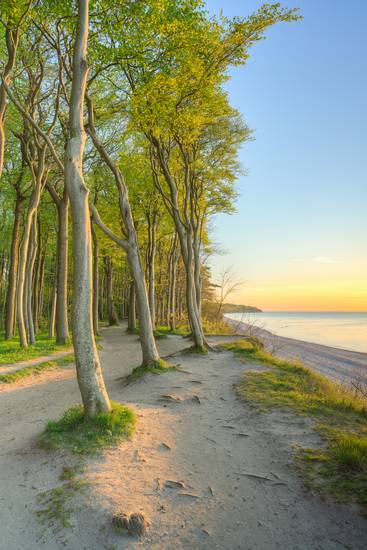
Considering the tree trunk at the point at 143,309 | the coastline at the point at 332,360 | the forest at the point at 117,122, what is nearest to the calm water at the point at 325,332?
the coastline at the point at 332,360

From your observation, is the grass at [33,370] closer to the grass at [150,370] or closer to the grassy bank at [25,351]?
the grassy bank at [25,351]

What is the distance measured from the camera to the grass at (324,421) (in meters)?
4.59

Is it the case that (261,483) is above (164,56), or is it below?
below

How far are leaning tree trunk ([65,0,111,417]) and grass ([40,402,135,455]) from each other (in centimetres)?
20

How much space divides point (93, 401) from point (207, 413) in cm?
270

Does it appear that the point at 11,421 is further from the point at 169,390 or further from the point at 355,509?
the point at 355,509

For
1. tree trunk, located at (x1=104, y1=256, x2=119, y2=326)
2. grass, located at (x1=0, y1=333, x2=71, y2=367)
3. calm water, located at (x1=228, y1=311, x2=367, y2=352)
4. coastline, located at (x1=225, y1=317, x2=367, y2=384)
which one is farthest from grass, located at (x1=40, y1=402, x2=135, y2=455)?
tree trunk, located at (x1=104, y1=256, x2=119, y2=326)

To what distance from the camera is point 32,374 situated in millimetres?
11797

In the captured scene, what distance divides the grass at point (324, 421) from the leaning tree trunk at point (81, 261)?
11.2 feet

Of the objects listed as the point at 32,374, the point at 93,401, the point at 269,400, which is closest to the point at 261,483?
the point at 93,401

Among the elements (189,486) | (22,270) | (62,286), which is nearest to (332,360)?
(62,286)

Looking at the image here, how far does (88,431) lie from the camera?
18.8ft

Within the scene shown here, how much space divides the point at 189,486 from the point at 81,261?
3805mm

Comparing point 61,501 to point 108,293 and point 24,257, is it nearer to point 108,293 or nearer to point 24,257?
point 24,257
